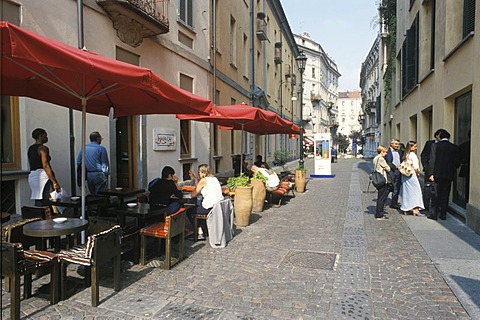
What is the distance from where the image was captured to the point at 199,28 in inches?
498

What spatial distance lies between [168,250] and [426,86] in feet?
32.1

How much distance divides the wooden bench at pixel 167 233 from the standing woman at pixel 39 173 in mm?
1767

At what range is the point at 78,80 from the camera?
4.61 metres

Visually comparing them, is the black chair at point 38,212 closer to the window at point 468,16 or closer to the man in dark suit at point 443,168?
the man in dark suit at point 443,168

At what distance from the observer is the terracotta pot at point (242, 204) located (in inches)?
290

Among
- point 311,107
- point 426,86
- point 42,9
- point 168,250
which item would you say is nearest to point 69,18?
point 42,9

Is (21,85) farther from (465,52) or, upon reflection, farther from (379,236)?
(465,52)

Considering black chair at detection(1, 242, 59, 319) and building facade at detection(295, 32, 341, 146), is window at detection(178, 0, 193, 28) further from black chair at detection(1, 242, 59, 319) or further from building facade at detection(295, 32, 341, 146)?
building facade at detection(295, 32, 341, 146)

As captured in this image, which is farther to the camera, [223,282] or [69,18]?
[69,18]

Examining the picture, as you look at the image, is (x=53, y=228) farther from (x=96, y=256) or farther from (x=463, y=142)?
(x=463, y=142)

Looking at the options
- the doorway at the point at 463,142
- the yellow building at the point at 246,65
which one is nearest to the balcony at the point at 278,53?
the yellow building at the point at 246,65

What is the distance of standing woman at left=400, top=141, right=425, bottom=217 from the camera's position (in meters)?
8.42

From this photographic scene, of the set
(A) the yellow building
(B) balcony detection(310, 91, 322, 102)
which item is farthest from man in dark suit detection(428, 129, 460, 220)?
(B) balcony detection(310, 91, 322, 102)

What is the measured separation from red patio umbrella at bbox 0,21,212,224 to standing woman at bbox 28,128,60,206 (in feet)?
2.31
